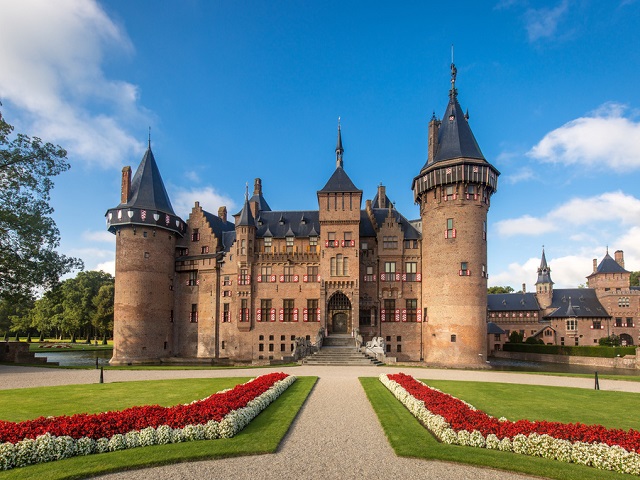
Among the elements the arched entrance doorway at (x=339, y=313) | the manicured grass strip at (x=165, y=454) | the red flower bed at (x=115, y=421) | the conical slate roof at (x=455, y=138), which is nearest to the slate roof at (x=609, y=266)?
the conical slate roof at (x=455, y=138)

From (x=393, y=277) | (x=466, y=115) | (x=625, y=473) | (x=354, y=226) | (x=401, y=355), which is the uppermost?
(x=466, y=115)

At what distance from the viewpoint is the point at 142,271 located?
1708 inches

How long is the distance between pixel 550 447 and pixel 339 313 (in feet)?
117

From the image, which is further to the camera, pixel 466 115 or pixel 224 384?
pixel 466 115

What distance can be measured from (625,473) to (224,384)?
1467cm

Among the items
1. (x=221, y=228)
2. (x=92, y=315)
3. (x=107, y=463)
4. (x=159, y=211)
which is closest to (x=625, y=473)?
(x=107, y=463)

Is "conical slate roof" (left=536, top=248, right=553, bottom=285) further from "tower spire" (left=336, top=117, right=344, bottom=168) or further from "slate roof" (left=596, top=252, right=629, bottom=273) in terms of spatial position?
"tower spire" (left=336, top=117, right=344, bottom=168)

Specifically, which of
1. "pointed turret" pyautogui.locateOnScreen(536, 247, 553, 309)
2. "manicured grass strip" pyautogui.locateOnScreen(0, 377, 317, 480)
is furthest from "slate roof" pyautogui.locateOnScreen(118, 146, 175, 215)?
"pointed turret" pyautogui.locateOnScreen(536, 247, 553, 309)

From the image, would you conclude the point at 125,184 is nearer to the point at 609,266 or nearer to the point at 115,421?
the point at 115,421

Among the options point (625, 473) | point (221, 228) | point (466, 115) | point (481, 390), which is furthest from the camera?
point (221, 228)

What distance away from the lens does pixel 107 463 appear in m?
8.67

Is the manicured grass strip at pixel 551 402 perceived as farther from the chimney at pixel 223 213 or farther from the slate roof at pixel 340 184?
the chimney at pixel 223 213

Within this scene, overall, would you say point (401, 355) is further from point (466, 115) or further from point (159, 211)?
point (159, 211)

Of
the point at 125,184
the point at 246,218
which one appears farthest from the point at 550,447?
the point at 125,184
